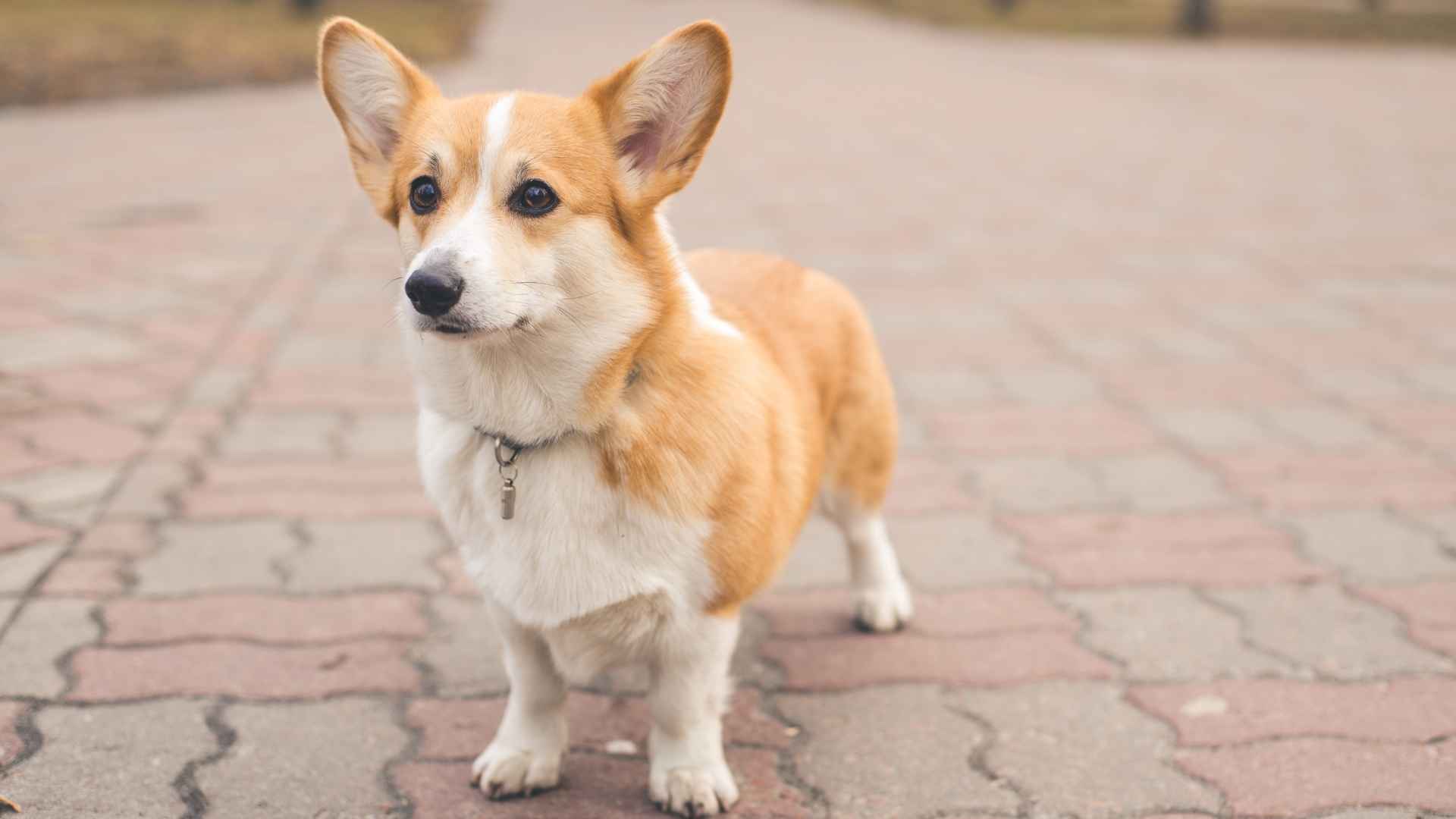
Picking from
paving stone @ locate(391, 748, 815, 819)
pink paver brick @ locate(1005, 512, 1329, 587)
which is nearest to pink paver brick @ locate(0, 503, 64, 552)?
paving stone @ locate(391, 748, 815, 819)

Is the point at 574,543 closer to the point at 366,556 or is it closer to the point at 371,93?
the point at 371,93

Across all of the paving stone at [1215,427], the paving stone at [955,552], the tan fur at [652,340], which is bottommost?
the paving stone at [955,552]

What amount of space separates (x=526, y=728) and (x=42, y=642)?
1251mm

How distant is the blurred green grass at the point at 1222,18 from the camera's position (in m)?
23.3

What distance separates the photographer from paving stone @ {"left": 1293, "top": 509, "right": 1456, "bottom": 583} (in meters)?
3.52

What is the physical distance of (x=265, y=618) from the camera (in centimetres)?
319

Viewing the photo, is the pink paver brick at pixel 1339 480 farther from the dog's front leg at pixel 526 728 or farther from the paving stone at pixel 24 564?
the paving stone at pixel 24 564

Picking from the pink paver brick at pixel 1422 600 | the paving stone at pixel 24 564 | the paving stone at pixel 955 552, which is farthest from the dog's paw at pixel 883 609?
the paving stone at pixel 24 564

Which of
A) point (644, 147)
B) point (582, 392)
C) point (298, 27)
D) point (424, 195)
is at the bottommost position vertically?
point (298, 27)

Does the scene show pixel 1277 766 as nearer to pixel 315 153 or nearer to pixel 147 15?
pixel 315 153

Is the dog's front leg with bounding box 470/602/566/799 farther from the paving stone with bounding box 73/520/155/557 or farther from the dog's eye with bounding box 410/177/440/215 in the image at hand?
the paving stone with bounding box 73/520/155/557

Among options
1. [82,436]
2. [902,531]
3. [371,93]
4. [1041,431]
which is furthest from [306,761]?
[1041,431]

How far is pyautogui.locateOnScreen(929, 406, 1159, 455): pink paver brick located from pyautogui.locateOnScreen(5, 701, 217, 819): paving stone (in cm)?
268

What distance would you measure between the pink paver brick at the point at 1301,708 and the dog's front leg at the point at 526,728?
4.28 ft
